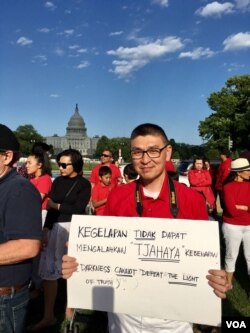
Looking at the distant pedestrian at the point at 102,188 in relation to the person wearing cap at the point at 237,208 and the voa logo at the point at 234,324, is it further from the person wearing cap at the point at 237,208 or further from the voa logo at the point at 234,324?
the voa logo at the point at 234,324

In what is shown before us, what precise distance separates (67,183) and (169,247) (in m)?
2.74

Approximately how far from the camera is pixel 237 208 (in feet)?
18.2

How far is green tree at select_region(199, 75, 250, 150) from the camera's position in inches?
2259

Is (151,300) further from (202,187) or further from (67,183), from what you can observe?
(202,187)

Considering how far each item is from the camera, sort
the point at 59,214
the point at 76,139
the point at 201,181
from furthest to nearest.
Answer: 1. the point at 76,139
2. the point at 201,181
3. the point at 59,214

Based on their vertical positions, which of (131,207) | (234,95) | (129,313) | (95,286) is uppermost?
(234,95)

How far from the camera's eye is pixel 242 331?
3129mm

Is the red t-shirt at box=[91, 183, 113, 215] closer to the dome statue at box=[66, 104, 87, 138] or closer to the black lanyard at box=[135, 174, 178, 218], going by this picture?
the black lanyard at box=[135, 174, 178, 218]

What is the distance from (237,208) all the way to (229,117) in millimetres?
→ 58376

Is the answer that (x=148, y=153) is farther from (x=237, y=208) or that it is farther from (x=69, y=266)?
(x=237, y=208)

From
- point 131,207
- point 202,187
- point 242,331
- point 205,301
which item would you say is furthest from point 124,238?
point 202,187

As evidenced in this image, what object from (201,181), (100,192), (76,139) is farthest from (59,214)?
(76,139)

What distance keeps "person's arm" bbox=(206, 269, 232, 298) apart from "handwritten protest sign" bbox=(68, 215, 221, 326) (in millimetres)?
34

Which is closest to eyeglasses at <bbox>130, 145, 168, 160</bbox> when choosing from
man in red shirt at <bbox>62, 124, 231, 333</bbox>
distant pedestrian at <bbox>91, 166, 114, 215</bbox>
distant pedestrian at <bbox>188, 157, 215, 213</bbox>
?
man in red shirt at <bbox>62, 124, 231, 333</bbox>
